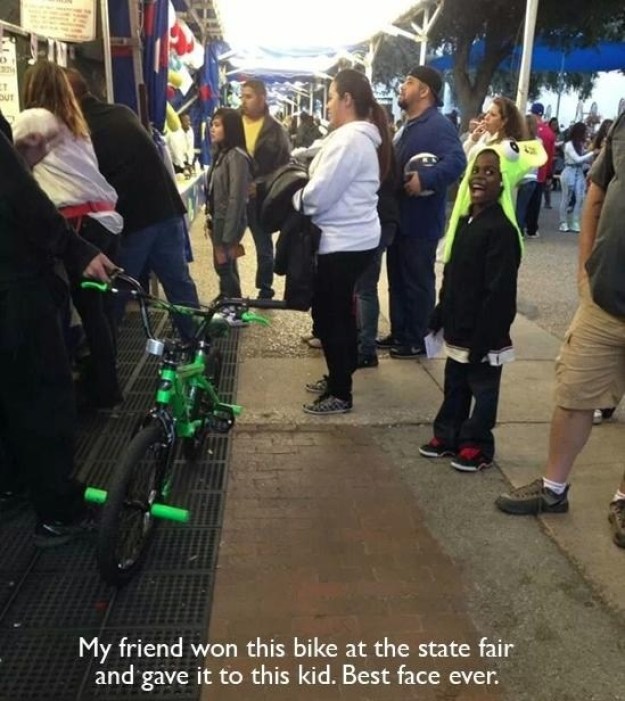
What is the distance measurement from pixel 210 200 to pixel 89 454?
2803mm

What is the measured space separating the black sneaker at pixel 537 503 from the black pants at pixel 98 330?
2.37 meters

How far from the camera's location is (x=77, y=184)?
3.83 m

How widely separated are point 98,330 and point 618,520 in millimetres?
2921

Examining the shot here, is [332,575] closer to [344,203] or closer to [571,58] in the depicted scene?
[344,203]

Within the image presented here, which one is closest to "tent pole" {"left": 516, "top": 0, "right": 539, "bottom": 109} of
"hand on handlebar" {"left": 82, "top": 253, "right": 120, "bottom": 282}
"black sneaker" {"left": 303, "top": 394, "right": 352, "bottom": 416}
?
"black sneaker" {"left": 303, "top": 394, "right": 352, "bottom": 416}

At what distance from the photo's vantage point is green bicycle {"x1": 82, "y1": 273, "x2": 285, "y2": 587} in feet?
8.97

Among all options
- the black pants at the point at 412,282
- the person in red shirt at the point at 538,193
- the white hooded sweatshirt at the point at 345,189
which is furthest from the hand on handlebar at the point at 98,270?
the person in red shirt at the point at 538,193

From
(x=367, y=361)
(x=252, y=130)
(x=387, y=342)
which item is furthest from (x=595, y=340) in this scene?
(x=252, y=130)

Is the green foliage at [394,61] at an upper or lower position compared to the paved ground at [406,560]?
upper

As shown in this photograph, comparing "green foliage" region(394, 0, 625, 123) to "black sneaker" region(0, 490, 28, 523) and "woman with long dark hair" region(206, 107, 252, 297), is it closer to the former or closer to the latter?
"woman with long dark hair" region(206, 107, 252, 297)

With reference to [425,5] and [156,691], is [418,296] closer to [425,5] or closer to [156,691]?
[156,691]

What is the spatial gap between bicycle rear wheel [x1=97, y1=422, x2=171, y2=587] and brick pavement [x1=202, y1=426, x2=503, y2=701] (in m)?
0.36

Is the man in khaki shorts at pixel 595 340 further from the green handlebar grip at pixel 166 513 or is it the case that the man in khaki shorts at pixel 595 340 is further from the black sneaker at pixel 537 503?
the green handlebar grip at pixel 166 513

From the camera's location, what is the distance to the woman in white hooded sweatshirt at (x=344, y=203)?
400 centimetres
